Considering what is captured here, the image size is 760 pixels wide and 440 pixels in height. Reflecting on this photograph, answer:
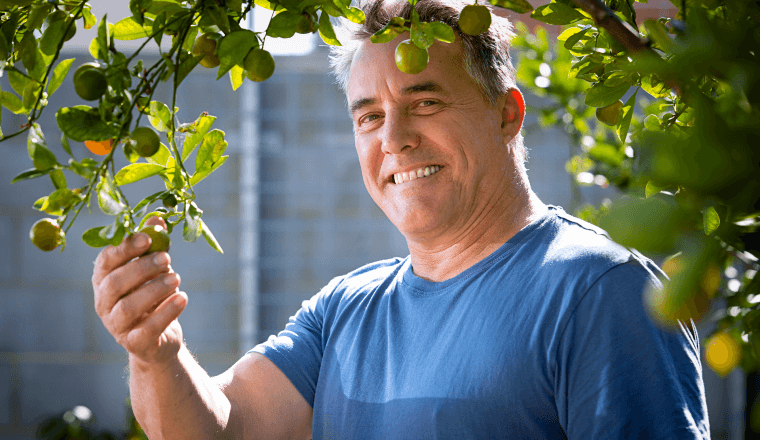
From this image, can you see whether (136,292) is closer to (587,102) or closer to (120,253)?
(120,253)

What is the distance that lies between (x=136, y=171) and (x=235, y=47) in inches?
7.7

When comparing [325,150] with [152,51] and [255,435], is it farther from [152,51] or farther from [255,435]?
[255,435]

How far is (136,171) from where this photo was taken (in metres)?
0.65

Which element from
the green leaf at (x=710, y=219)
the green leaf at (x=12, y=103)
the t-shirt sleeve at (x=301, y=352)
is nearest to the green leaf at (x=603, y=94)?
the green leaf at (x=710, y=219)

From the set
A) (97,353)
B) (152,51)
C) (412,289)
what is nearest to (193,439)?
(412,289)

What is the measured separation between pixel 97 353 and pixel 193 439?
248 cm

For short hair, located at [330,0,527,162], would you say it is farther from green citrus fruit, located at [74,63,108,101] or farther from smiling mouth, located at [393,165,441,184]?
green citrus fruit, located at [74,63,108,101]

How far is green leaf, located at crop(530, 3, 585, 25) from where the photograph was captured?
2.07 ft

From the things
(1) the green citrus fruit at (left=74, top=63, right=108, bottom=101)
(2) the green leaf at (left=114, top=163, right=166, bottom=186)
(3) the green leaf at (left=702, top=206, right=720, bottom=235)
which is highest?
(1) the green citrus fruit at (left=74, top=63, right=108, bottom=101)

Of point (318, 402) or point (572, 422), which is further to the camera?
point (318, 402)

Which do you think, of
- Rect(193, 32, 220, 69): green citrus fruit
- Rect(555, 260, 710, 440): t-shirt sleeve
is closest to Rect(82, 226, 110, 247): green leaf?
Rect(193, 32, 220, 69): green citrus fruit

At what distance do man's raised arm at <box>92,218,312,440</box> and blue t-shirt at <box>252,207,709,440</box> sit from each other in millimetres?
71

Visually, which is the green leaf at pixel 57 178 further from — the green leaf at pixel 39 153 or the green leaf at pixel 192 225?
the green leaf at pixel 192 225

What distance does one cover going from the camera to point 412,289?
48.7 inches
